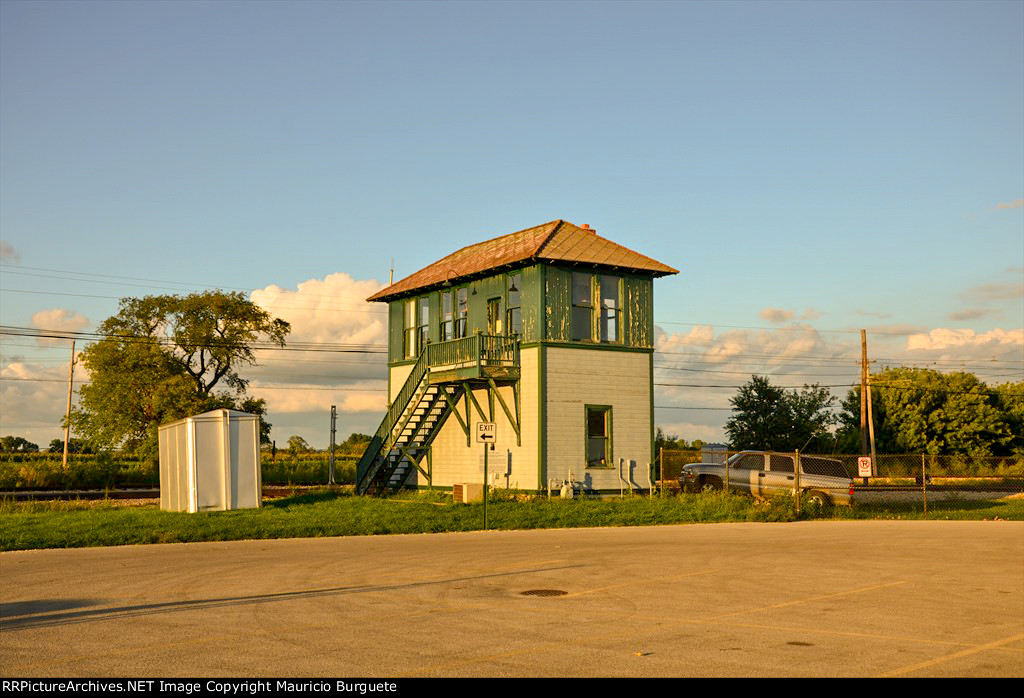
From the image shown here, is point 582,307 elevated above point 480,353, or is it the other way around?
point 582,307

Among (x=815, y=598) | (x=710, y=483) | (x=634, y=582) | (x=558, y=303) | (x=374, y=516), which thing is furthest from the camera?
(x=710, y=483)

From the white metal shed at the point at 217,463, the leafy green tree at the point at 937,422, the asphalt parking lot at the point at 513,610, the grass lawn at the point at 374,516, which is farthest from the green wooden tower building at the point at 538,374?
the leafy green tree at the point at 937,422

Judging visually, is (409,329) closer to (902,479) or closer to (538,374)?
(538,374)

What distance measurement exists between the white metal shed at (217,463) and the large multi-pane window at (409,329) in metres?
10.6

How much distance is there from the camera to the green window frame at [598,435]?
3266 cm

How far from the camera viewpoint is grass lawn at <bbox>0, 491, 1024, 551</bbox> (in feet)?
70.6

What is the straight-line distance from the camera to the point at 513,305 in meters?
33.6

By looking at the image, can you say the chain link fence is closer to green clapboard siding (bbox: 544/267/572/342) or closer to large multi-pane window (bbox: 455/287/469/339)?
green clapboard siding (bbox: 544/267/572/342)

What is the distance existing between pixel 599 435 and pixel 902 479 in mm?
32782

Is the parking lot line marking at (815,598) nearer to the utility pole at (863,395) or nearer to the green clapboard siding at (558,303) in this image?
the green clapboard siding at (558,303)

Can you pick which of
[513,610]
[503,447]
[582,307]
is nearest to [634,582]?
[513,610]

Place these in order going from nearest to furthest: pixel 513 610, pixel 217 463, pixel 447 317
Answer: pixel 513 610 < pixel 217 463 < pixel 447 317
